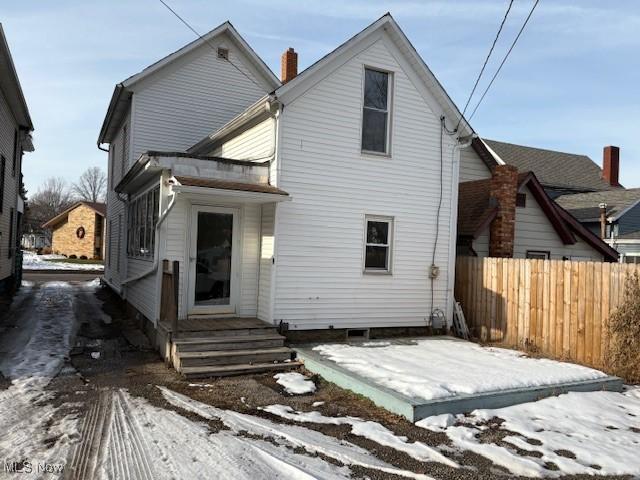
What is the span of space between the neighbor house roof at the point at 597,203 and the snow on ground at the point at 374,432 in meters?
22.0

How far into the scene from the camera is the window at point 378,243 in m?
10.3

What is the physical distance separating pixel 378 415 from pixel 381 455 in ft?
4.11

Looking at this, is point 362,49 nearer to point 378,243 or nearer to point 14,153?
point 378,243

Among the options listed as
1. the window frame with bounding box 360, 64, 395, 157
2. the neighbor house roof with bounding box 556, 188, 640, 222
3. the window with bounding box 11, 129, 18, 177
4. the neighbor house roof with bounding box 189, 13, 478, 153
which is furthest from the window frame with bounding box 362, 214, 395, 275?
the neighbor house roof with bounding box 556, 188, 640, 222

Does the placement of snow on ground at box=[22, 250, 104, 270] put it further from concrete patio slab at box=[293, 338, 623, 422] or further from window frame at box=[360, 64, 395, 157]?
concrete patio slab at box=[293, 338, 623, 422]

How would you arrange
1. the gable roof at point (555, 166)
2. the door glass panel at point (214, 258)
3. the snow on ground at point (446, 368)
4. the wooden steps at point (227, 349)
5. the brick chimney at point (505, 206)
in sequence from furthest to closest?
the gable roof at point (555, 166), the brick chimney at point (505, 206), the door glass panel at point (214, 258), the wooden steps at point (227, 349), the snow on ground at point (446, 368)

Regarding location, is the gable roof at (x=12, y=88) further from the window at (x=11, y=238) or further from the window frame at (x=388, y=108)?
the window frame at (x=388, y=108)

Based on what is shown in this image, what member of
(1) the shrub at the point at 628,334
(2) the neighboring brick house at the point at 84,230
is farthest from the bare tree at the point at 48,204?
(1) the shrub at the point at 628,334

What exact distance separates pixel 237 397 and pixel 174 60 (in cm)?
1142

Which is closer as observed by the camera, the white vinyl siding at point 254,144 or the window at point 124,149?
the white vinyl siding at point 254,144

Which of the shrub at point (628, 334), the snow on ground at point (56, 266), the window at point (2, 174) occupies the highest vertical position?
the window at point (2, 174)

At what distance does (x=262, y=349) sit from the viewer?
8.52 meters

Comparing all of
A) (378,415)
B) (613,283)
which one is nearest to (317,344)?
(378,415)

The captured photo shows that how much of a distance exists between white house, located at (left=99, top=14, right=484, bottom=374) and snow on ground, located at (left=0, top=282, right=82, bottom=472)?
1.85m
